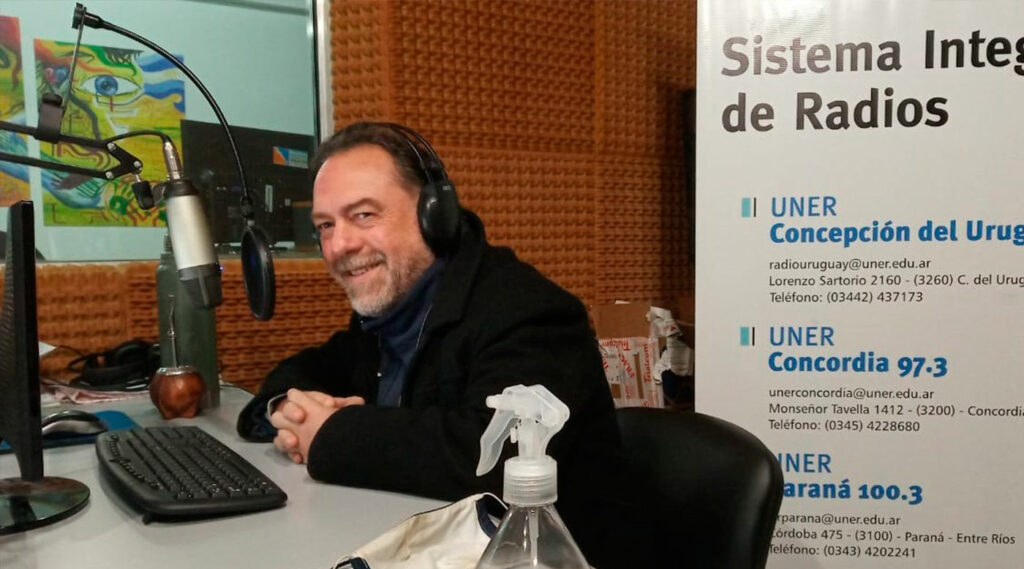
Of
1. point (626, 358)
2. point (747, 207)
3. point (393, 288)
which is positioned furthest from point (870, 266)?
point (393, 288)

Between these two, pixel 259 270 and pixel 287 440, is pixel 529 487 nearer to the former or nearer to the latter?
pixel 287 440

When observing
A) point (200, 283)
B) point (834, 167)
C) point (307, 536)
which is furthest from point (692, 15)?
point (307, 536)

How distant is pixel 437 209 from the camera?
124 cm

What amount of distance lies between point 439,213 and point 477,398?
373 mm

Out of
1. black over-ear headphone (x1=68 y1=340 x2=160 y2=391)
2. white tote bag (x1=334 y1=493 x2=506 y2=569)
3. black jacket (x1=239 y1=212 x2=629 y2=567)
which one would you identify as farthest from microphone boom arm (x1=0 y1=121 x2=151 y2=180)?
white tote bag (x1=334 y1=493 x2=506 y2=569)

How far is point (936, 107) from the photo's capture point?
171 cm

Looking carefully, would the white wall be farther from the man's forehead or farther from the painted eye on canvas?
the man's forehead

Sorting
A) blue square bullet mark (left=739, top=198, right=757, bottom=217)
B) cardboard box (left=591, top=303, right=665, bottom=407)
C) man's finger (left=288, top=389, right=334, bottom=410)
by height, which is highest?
blue square bullet mark (left=739, top=198, right=757, bottom=217)

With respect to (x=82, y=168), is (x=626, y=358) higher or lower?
lower

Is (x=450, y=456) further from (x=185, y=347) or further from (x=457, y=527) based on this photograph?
(x=185, y=347)

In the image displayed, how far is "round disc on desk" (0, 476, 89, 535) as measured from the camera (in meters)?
0.81

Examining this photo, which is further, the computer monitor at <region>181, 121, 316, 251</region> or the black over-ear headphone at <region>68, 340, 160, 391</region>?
the computer monitor at <region>181, 121, 316, 251</region>

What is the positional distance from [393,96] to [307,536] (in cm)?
148

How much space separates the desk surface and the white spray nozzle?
0.32 metres
